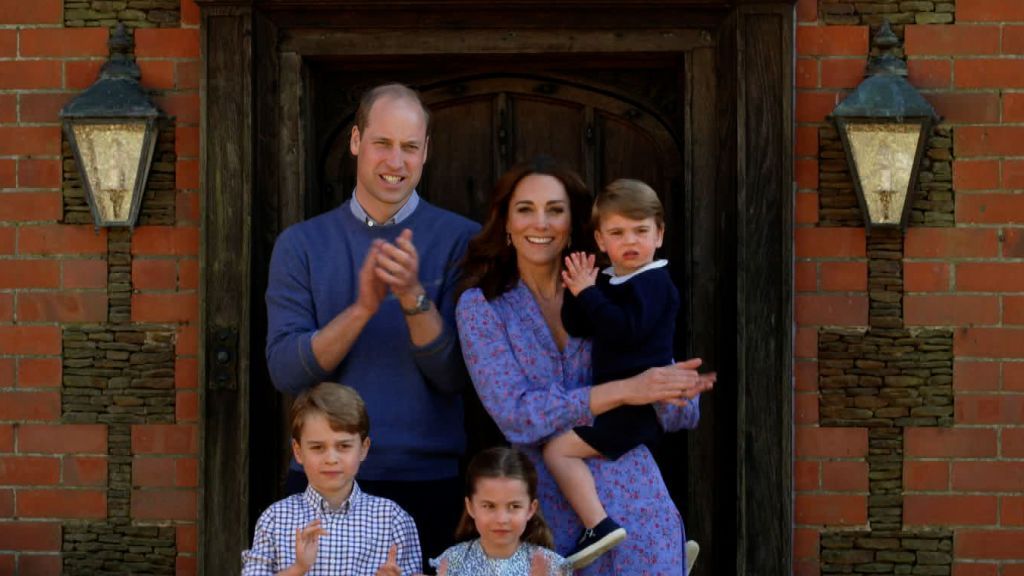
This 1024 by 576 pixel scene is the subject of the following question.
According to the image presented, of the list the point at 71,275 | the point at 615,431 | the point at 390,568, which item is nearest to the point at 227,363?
the point at 71,275

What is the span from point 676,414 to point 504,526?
1.82 feet

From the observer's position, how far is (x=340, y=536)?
363 centimetres

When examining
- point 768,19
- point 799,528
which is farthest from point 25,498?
point 768,19

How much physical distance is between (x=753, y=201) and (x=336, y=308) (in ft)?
4.59

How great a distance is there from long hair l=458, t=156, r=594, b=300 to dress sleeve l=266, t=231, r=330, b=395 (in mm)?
421

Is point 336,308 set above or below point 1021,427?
above

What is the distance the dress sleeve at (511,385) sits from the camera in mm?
3656

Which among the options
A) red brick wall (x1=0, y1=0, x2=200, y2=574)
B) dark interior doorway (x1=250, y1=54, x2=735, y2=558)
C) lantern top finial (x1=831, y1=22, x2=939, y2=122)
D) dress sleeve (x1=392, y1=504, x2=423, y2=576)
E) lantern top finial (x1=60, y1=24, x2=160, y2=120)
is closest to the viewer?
dress sleeve (x1=392, y1=504, x2=423, y2=576)

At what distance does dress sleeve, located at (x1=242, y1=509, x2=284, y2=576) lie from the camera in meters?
3.59

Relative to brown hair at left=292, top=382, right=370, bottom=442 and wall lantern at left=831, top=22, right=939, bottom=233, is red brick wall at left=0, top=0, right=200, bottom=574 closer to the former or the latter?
brown hair at left=292, top=382, right=370, bottom=442

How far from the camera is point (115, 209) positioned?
464 cm

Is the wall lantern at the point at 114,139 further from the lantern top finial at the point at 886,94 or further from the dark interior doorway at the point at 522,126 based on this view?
the lantern top finial at the point at 886,94

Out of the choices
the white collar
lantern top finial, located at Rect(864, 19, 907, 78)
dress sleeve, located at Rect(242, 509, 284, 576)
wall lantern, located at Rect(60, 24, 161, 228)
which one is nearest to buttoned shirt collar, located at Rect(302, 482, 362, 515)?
dress sleeve, located at Rect(242, 509, 284, 576)

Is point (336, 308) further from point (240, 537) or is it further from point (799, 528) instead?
point (799, 528)
